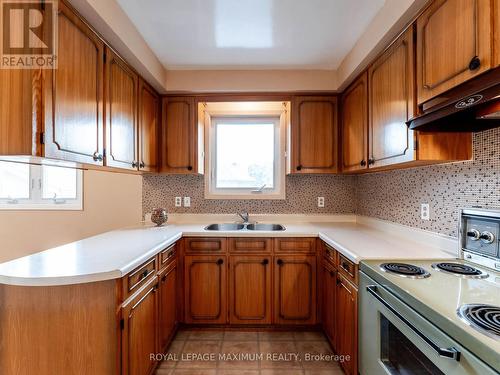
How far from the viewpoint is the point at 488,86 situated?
88 cm

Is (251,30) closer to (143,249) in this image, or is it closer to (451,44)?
(451,44)

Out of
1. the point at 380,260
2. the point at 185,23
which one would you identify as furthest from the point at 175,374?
the point at 185,23

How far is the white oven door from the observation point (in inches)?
30.5

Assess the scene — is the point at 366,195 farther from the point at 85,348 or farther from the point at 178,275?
the point at 85,348

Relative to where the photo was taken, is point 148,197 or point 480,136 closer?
point 480,136

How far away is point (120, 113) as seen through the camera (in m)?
1.79

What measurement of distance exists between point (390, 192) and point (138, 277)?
6.67ft

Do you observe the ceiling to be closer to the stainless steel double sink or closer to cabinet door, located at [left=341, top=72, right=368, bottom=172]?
cabinet door, located at [left=341, top=72, right=368, bottom=172]

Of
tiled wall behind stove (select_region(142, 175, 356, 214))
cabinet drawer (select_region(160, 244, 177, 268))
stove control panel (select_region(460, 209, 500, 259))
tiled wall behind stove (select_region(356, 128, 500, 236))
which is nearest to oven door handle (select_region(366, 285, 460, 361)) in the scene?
stove control panel (select_region(460, 209, 500, 259))

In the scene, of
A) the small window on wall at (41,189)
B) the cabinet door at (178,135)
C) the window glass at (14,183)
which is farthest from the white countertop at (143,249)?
the window glass at (14,183)

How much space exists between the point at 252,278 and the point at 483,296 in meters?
1.55

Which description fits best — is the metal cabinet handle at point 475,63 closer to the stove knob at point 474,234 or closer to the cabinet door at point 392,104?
the cabinet door at point 392,104

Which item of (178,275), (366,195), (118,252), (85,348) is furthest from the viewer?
(366,195)

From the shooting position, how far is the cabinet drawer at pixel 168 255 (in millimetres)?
1786
